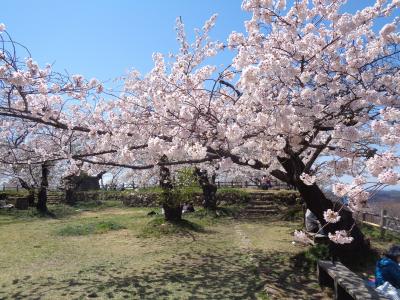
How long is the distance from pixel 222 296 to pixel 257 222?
10112 millimetres

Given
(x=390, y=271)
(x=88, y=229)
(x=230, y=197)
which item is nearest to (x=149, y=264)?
(x=390, y=271)

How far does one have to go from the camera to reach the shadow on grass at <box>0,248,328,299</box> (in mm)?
6660

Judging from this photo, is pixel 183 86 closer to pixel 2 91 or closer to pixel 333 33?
pixel 333 33

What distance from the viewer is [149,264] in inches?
346

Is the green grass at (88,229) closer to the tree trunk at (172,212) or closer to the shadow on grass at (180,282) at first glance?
the tree trunk at (172,212)

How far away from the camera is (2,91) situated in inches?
270

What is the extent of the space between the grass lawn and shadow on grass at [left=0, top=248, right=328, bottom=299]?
0.02 meters

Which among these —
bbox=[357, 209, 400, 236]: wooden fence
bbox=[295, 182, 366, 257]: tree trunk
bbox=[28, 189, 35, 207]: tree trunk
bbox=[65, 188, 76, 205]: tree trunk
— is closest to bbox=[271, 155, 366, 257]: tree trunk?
bbox=[295, 182, 366, 257]: tree trunk

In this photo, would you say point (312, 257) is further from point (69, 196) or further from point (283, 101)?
point (69, 196)

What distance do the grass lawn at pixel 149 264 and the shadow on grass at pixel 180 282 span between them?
2cm

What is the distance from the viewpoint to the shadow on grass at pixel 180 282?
6.66m

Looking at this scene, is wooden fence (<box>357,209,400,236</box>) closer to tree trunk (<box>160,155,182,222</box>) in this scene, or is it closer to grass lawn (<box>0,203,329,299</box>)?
grass lawn (<box>0,203,329,299</box>)

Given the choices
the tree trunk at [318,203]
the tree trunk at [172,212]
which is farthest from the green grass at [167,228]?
the tree trunk at [318,203]

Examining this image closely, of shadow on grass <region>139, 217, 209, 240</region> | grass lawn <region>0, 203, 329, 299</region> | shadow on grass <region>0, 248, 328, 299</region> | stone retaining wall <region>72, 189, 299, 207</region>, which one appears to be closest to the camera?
shadow on grass <region>0, 248, 328, 299</region>
